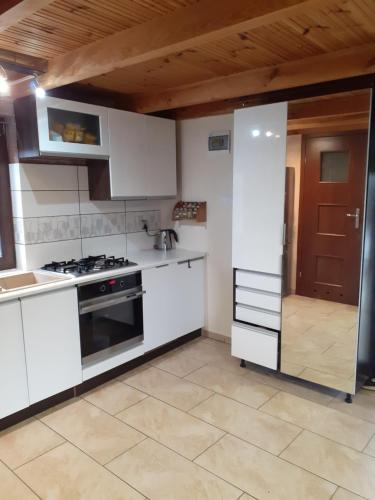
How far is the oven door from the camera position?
2793 millimetres

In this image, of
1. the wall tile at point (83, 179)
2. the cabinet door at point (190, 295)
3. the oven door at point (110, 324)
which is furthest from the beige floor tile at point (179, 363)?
the wall tile at point (83, 179)

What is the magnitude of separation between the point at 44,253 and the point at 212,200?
5.07 ft

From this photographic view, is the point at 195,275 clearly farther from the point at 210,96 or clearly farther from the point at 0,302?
the point at 0,302

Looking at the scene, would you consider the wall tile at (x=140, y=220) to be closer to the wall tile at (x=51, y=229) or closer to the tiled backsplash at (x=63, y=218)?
the tiled backsplash at (x=63, y=218)

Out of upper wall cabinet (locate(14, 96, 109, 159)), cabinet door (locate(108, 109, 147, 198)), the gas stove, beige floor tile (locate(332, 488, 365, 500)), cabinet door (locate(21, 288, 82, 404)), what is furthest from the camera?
cabinet door (locate(108, 109, 147, 198))

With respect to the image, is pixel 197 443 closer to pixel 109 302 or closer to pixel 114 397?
pixel 114 397

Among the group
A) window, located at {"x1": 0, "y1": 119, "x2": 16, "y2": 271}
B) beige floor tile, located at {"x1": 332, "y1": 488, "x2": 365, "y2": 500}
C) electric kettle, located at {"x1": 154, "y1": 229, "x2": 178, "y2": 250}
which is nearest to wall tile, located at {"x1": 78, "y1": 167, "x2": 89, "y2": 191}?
window, located at {"x1": 0, "y1": 119, "x2": 16, "y2": 271}

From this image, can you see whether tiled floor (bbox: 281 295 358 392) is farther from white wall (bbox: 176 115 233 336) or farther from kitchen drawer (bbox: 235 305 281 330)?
white wall (bbox: 176 115 233 336)

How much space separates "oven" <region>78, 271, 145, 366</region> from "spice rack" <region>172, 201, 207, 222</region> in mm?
869

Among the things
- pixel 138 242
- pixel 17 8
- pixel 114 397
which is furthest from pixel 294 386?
pixel 17 8

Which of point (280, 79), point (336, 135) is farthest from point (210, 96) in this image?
point (336, 135)

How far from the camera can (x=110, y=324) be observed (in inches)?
117

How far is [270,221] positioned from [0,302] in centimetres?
185

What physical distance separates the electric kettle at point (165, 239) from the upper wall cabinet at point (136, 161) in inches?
15.2
